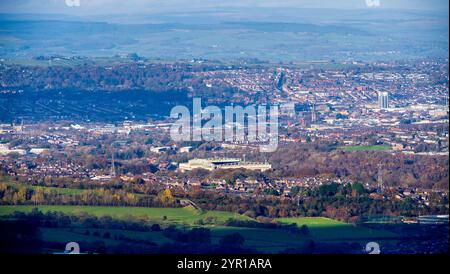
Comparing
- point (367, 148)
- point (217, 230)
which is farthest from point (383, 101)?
point (217, 230)

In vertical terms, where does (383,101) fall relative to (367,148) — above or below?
above

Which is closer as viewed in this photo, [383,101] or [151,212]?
[151,212]

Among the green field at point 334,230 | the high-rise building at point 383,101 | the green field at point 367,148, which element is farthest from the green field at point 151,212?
the high-rise building at point 383,101

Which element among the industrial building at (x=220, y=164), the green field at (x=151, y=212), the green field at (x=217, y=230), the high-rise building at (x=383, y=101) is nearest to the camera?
the green field at (x=217, y=230)

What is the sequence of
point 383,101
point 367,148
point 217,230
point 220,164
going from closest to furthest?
point 217,230
point 220,164
point 367,148
point 383,101

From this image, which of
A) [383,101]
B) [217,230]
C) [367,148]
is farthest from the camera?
[383,101]

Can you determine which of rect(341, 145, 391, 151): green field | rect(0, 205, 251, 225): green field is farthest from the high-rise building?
rect(0, 205, 251, 225): green field

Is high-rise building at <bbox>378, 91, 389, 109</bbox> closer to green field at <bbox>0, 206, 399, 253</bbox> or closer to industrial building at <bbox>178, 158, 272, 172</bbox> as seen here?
industrial building at <bbox>178, 158, 272, 172</bbox>

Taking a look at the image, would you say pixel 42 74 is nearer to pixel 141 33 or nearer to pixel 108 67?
pixel 108 67

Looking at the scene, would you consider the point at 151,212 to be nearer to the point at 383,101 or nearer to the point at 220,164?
the point at 220,164

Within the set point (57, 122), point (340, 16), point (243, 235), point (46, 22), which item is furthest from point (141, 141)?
point (243, 235)

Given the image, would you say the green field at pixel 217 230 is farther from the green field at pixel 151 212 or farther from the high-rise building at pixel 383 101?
the high-rise building at pixel 383 101

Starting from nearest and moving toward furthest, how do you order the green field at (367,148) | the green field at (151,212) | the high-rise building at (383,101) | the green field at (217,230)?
the green field at (217,230) < the green field at (151,212) < the green field at (367,148) < the high-rise building at (383,101)
